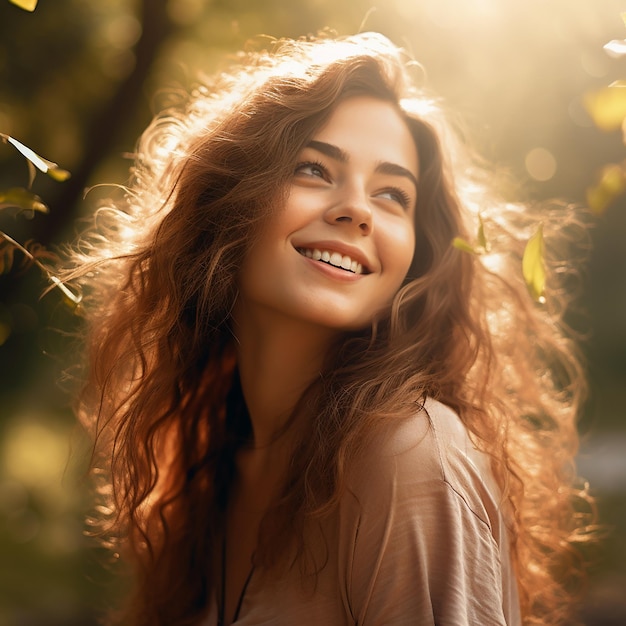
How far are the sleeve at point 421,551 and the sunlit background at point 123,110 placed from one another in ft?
6.47

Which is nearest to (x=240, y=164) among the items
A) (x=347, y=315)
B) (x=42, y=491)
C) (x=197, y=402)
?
(x=347, y=315)

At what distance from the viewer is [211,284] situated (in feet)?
6.79

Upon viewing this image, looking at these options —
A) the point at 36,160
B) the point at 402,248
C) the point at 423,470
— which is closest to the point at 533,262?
the point at 36,160

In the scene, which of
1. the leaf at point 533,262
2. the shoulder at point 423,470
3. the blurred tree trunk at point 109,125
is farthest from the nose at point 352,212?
the blurred tree trunk at point 109,125

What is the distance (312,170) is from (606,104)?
1.39 meters

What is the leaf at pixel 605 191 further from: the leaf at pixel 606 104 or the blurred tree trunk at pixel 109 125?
the blurred tree trunk at pixel 109 125

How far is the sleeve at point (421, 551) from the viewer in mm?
1568

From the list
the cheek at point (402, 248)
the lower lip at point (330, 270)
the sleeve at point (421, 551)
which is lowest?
the sleeve at point (421, 551)

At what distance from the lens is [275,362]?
2.14m

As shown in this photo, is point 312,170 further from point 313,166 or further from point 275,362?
point 275,362

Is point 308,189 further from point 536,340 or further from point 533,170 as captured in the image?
point 533,170

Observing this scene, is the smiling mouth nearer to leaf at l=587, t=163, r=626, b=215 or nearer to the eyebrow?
the eyebrow

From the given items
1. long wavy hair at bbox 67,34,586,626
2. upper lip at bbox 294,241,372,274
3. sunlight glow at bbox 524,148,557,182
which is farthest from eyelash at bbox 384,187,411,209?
sunlight glow at bbox 524,148,557,182

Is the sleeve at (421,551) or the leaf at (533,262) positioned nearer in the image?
the leaf at (533,262)
